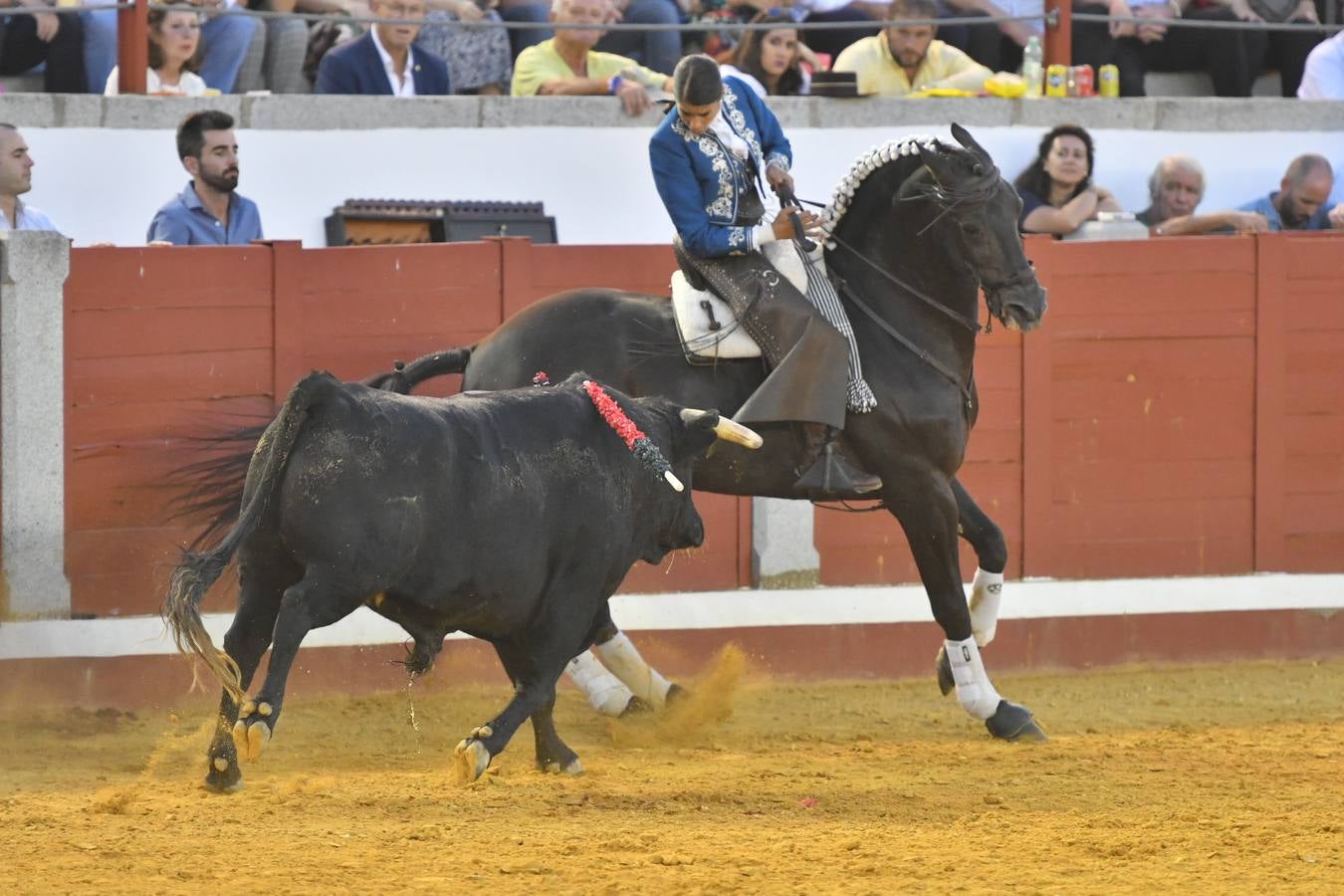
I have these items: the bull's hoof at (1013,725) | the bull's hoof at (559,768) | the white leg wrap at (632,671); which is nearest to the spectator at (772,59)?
Answer: the white leg wrap at (632,671)

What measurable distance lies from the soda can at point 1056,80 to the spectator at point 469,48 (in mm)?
2849

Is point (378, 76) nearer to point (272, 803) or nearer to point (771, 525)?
point (771, 525)

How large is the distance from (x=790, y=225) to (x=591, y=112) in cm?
335

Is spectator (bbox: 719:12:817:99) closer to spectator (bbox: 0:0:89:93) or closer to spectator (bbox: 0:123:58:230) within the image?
spectator (bbox: 0:0:89:93)

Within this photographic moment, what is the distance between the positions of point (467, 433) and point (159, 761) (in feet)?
6.05

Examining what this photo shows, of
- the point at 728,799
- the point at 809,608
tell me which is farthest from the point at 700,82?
the point at 809,608

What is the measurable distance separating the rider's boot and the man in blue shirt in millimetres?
2560

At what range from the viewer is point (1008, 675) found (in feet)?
29.7

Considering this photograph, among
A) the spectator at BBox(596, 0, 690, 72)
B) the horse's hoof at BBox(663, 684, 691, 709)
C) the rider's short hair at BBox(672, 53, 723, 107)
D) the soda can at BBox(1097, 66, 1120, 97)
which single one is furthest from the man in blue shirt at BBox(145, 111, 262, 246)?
the soda can at BBox(1097, 66, 1120, 97)

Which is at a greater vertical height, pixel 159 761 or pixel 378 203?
pixel 378 203

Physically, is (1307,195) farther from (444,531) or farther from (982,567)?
(444,531)

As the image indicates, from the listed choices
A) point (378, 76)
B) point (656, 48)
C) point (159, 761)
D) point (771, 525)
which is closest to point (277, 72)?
point (378, 76)

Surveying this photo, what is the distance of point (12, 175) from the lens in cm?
820

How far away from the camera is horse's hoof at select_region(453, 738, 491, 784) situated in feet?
18.5
